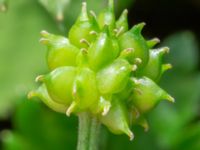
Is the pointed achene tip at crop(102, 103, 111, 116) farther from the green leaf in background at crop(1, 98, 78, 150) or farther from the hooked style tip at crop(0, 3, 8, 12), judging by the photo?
the green leaf in background at crop(1, 98, 78, 150)

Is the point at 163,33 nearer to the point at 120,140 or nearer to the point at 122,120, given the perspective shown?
the point at 120,140

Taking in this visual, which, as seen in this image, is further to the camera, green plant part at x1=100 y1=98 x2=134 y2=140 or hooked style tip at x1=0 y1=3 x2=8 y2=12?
hooked style tip at x1=0 y1=3 x2=8 y2=12

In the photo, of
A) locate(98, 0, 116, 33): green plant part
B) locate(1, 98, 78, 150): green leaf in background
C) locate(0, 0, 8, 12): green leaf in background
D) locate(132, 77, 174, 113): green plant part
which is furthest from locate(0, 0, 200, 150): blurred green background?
locate(132, 77, 174, 113): green plant part

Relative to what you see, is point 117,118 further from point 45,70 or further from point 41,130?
point 45,70

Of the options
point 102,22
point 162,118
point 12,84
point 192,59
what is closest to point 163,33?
point 192,59

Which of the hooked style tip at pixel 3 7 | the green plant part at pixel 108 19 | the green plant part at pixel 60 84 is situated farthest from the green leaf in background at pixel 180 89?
the green plant part at pixel 60 84

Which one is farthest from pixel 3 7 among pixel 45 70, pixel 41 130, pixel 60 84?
pixel 45 70
